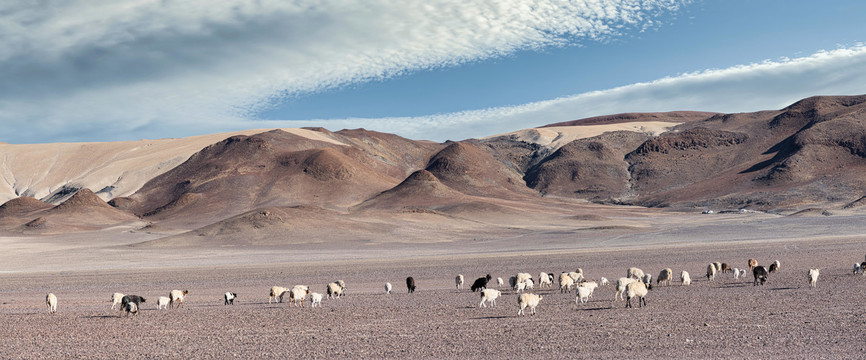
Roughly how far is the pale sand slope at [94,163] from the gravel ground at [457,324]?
429 feet

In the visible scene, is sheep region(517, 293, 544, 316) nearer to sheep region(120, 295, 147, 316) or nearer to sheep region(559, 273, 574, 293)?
sheep region(559, 273, 574, 293)

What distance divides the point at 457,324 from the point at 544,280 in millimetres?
9440

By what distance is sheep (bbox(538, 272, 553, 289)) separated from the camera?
26.4 metres

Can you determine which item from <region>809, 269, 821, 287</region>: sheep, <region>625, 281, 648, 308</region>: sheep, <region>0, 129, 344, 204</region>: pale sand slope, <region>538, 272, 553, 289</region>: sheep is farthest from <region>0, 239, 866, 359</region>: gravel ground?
<region>0, 129, 344, 204</region>: pale sand slope

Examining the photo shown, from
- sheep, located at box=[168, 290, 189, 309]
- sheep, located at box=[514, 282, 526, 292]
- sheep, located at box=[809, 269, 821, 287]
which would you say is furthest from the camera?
sheep, located at box=[514, 282, 526, 292]

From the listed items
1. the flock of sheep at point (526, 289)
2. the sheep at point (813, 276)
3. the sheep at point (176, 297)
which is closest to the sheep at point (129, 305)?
the flock of sheep at point (526, 289)

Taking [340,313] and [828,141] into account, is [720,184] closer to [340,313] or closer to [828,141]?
[828,141]

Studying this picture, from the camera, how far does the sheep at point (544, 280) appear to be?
86.6 feet

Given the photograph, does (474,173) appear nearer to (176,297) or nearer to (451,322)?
(176,297)

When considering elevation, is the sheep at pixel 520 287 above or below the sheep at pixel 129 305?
below

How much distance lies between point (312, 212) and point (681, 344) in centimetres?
7149

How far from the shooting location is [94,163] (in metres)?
173

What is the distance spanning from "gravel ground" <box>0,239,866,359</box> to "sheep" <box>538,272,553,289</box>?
4.03 ft

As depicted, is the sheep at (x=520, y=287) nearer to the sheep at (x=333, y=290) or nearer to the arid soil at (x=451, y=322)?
the arid soil at (x=451, y=322)
